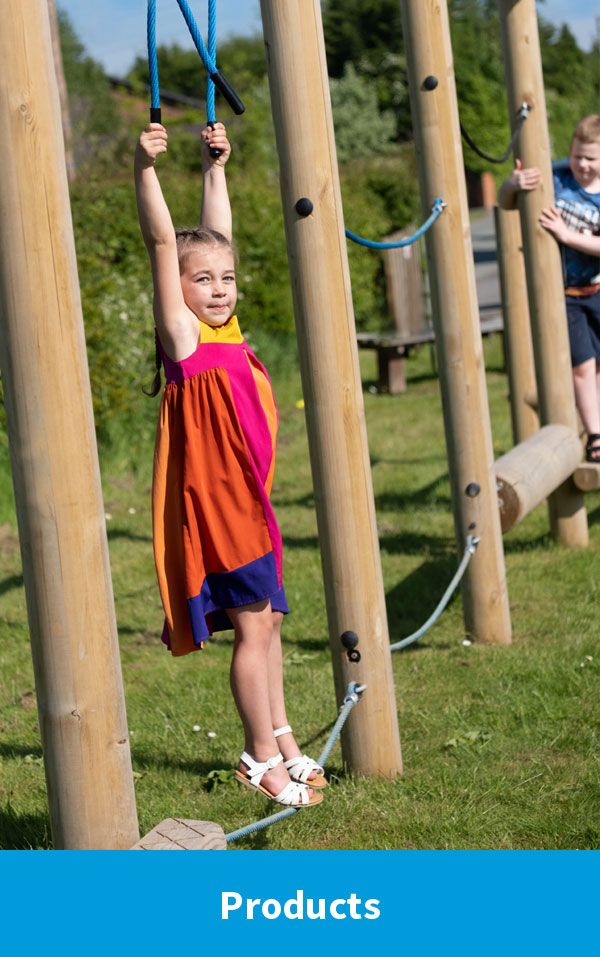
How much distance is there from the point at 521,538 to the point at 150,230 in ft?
13.6

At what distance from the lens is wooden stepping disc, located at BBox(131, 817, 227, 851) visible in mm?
2855

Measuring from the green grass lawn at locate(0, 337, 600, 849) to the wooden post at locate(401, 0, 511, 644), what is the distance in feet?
0.86

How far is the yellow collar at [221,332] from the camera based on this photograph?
3402 mm

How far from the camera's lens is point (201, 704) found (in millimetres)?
4879

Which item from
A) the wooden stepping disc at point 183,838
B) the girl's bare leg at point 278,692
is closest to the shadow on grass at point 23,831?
the girl's bare leg at point 278,692

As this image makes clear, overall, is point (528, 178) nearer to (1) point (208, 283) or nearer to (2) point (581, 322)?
(2) point (581, 322)

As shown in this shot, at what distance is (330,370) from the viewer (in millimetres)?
3898

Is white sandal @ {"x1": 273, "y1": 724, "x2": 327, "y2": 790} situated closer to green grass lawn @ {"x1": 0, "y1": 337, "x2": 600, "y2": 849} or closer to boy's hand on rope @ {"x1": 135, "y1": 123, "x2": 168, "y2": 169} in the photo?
green grass lawn @ {"x1": 0, "y1": 337, "x2": 600, "y2": 849}

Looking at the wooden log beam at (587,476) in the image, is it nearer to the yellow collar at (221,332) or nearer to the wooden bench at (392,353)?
the yellow collar at (221,332)

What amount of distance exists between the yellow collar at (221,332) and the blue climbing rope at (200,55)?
53 cm

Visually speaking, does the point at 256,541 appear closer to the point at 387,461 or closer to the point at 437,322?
the point at 437,322

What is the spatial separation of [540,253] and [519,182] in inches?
13.7

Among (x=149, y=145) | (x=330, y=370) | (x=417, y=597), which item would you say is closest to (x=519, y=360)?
(x=417, y=597)

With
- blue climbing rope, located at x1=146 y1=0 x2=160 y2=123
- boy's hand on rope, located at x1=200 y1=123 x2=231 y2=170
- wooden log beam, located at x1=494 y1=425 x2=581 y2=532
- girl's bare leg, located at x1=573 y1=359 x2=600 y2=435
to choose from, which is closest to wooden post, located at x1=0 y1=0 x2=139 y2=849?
blue climbing rope, located at x1=146 y1=0 x2=160 y2=123
